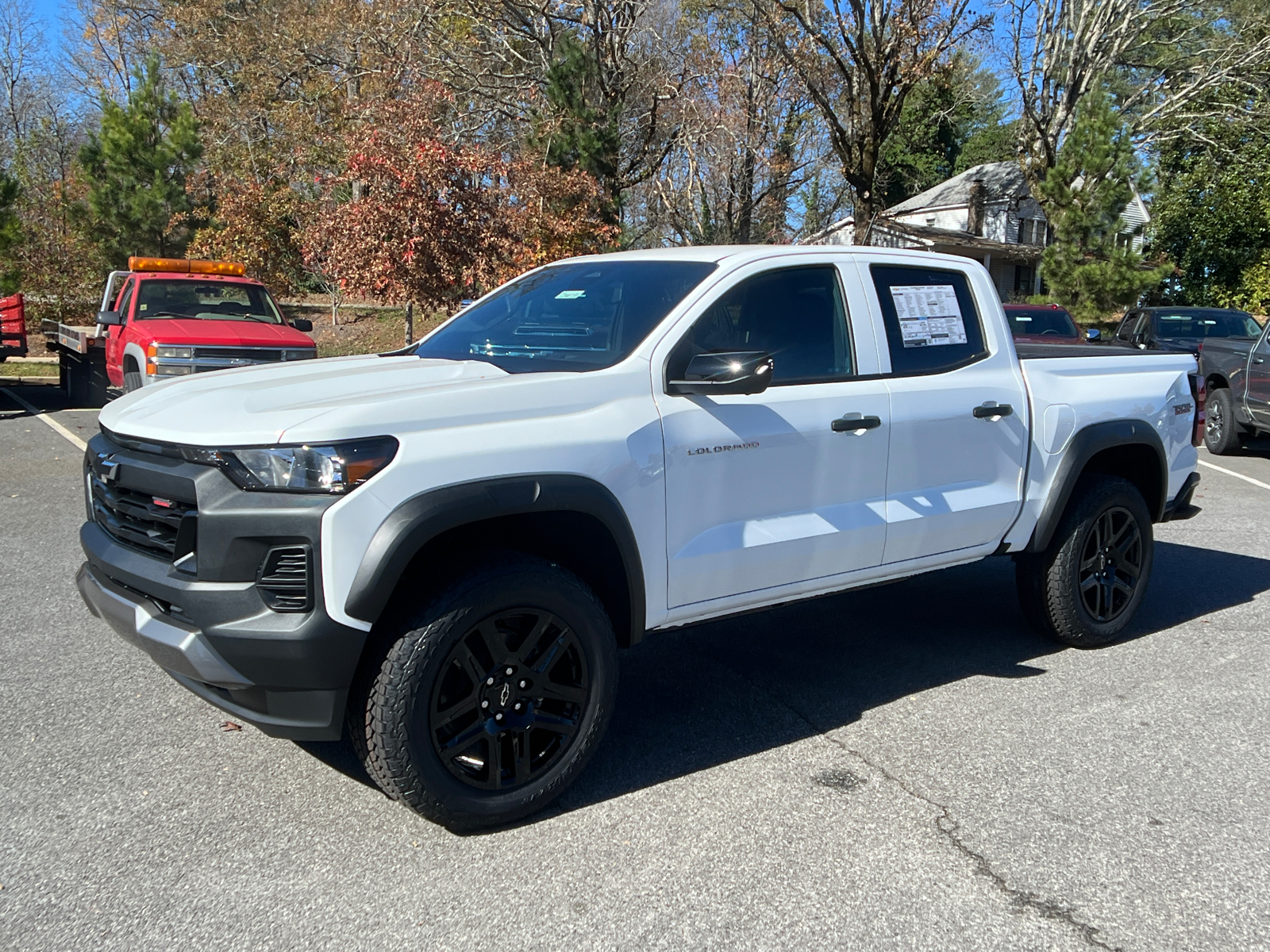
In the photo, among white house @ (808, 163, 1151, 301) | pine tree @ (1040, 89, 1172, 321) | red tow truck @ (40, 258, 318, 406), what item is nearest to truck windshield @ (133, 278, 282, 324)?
red tow truck @ (40, 258, 318, 406)

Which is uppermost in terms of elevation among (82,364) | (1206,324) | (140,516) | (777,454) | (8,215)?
(8,215)

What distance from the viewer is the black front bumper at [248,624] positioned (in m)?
3.07

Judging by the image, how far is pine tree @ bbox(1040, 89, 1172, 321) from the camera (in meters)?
24.6

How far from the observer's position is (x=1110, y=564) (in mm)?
5438

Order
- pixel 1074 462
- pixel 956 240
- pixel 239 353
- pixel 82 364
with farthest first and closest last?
pixel 956 240 → pixel 82 364 → pixel 239 353 → pixel 1074 462

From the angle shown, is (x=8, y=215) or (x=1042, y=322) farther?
(x=8, y=215)

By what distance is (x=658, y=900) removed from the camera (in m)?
3.09

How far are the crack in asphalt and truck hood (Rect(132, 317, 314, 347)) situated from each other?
949cm

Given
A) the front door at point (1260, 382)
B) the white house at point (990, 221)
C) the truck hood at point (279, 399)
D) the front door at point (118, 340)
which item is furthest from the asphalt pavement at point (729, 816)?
the white house at point (990, 221)

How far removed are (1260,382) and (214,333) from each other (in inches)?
455

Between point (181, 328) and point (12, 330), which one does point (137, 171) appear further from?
point (181, 328)

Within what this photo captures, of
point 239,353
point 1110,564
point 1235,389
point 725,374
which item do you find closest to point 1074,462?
point 1110,564

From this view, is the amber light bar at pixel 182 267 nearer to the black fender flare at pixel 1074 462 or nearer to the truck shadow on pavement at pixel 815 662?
the truck shadow on pavement at pixel 815 662

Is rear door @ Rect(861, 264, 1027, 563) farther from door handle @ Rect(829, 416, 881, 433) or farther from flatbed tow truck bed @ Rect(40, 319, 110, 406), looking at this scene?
flatbed tow truck bed @ Rect(40, 319, 110, 406)
